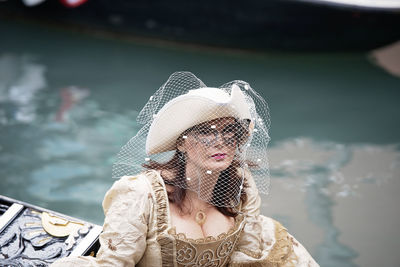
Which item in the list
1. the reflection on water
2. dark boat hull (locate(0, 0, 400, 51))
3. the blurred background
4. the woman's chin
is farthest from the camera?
dark boat hull (locate(0, 0, 400, 51))

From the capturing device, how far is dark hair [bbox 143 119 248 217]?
1.59m

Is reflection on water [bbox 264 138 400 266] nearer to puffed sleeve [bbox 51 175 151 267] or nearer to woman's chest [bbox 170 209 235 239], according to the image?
woman's chest [bbox 170 209 235 239]

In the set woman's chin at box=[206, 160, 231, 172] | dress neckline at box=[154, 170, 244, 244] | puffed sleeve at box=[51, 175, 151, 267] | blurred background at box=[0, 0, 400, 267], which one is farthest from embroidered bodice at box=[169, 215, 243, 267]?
blurred background at box=[0, 0, 400, 267]

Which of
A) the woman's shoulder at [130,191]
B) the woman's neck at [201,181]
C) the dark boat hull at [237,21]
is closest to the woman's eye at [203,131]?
the woman's neck at [201,181]

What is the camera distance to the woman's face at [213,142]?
1.53m

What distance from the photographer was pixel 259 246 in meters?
1.72

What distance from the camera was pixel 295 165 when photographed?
141 inches

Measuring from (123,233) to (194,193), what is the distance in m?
0.29

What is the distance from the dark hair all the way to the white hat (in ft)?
0.15

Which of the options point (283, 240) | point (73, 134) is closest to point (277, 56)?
point (73, 134)

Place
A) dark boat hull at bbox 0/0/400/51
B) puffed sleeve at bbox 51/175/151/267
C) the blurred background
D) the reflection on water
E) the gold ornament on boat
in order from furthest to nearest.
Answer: dark boat hull at bbox 0/0/400/51 → the blurred background → the reflection on water → the gold ornament on boat → puffed sleeve at bbox 51/175/151/267

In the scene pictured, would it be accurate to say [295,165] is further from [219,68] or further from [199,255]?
[199,255]

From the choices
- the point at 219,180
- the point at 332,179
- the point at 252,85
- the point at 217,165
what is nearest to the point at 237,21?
the point at 252,85

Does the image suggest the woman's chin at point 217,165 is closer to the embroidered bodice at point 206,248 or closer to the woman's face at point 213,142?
the woman's face at point 213,142
